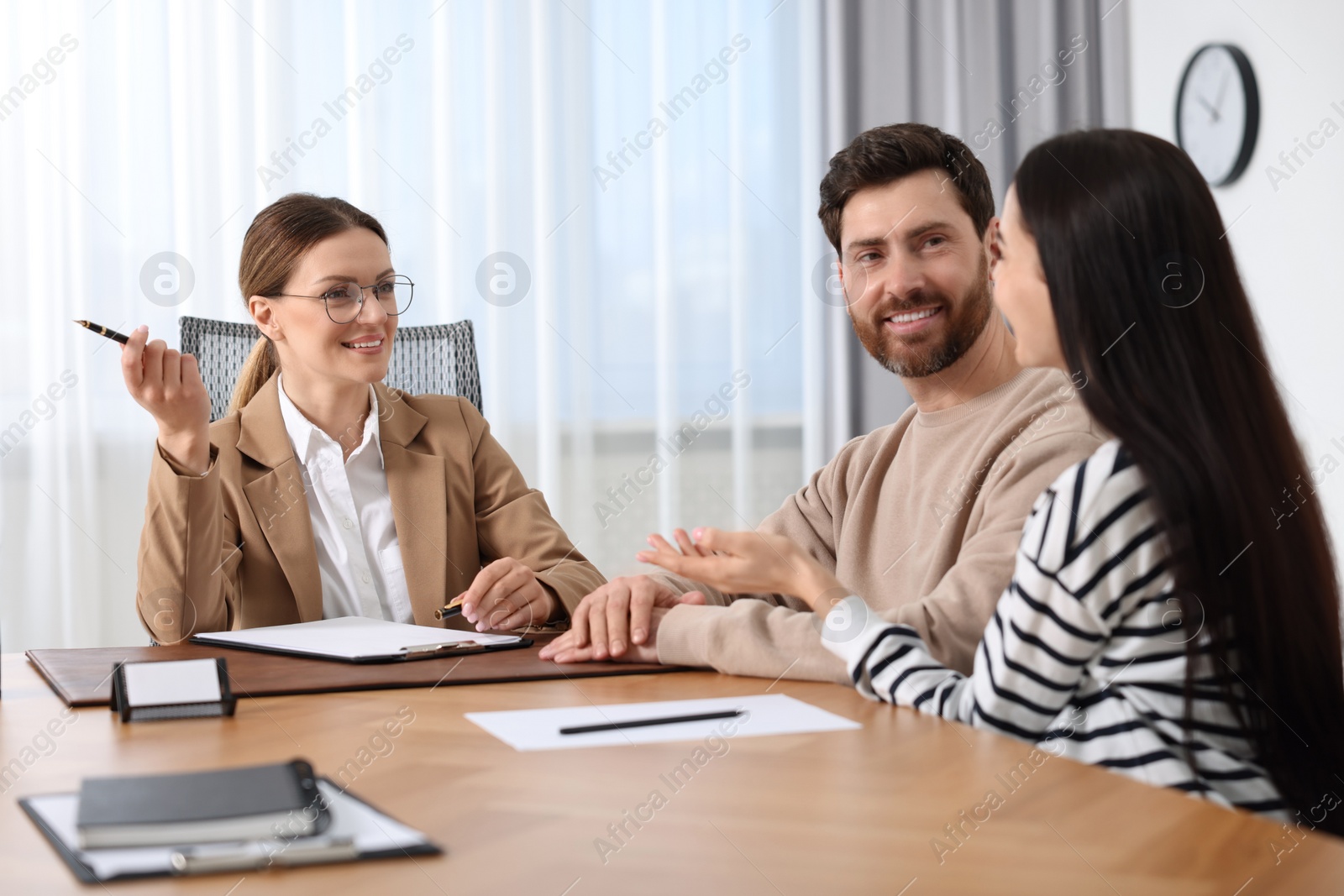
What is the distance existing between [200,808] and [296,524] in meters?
1.07

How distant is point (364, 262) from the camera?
1.96m

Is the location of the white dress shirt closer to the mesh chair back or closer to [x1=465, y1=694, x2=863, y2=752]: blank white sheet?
the mesh chair back

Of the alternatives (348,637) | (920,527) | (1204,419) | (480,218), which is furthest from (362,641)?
(480,218)

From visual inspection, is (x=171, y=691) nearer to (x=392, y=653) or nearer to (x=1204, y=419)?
(x=392, y=653)

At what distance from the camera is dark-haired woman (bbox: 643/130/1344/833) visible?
874 mm

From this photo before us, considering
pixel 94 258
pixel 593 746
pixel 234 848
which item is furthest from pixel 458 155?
pixel 234 848

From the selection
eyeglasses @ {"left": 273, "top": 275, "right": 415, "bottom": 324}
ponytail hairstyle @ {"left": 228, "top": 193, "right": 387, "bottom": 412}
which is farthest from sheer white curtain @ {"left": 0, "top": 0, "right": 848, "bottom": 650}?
eyeglasses @ {"left": 273, "top": 275, "right": 415, "bottom": 324}

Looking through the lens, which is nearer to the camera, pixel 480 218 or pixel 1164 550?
pixel 1164 550

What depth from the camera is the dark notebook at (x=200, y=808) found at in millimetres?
662

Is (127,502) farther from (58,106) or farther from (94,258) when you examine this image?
(58,106)

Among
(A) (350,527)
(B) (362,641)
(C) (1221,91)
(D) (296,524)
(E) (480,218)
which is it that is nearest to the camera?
(B) (362,641)

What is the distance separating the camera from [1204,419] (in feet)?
2.99

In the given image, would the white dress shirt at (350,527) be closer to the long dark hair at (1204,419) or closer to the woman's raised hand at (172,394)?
the woman's raised hand at (172,394)

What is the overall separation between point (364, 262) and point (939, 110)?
2.29 m
